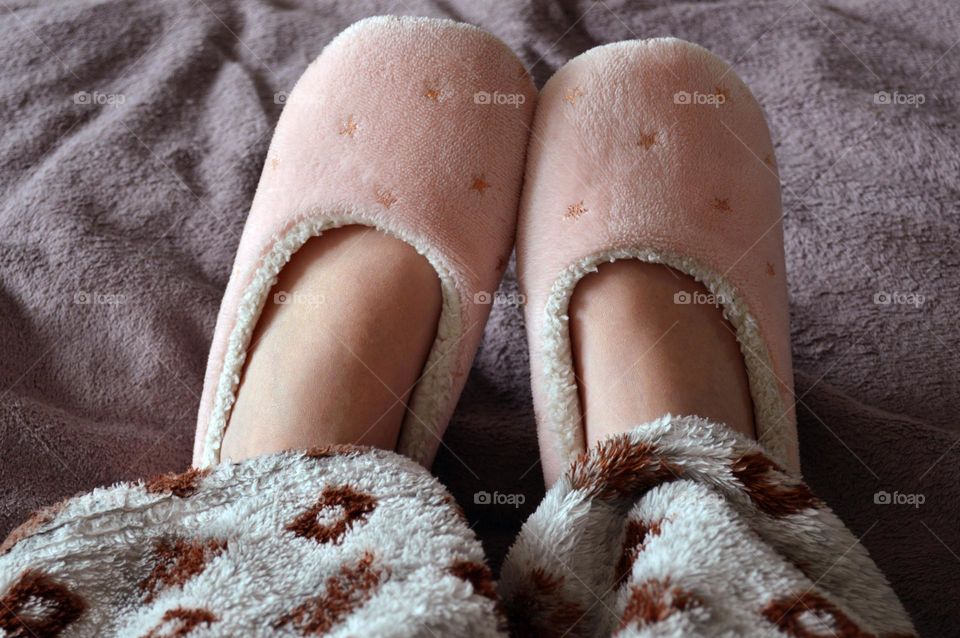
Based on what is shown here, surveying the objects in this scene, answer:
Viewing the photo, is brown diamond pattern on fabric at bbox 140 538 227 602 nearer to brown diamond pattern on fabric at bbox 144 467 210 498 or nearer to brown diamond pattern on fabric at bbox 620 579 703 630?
brown diamond pattern on fabric at bbox 144 467 210 498

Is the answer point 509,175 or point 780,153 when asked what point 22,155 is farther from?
point 780,153

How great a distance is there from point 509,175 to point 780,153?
0.32 m

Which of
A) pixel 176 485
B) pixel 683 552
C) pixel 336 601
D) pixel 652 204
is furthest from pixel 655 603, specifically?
pixel 652 204

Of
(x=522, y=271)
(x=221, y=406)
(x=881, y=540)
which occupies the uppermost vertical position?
(x=522, y=271)

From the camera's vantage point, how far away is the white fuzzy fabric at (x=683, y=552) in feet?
1.26

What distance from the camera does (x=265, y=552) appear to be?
431 mm

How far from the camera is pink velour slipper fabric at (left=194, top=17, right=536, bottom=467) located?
26.3 inches

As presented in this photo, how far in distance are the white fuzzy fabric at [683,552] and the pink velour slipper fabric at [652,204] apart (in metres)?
0.14

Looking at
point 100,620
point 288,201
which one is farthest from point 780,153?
point 100,620

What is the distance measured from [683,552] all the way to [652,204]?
34cm

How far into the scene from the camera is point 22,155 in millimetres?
827

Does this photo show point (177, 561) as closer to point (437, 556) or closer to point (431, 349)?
point (437, 556)

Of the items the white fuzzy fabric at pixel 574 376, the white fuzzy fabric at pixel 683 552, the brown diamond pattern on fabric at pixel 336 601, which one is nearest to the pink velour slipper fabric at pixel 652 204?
the white fuzzy fabric at pixel 574 376

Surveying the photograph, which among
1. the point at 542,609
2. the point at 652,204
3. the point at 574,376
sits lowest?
the point at 542,609
